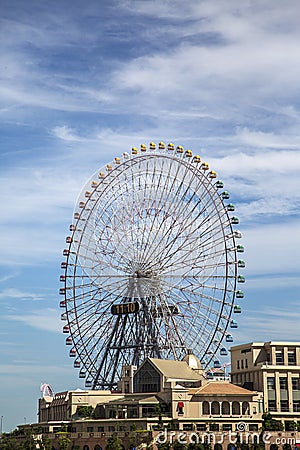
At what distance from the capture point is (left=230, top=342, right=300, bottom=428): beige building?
15062 centimetres

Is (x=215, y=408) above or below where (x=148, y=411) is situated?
above

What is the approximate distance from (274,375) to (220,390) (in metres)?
11.6

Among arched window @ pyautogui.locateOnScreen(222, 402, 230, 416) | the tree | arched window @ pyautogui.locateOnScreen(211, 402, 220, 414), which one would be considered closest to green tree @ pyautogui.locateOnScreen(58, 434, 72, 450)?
arched window @ pyautogui.locateOnScreen(211, 402, 220, 414)

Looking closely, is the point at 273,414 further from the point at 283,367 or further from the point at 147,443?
the point at 147,443

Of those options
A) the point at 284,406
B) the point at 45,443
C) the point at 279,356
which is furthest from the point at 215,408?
the point at 45,443

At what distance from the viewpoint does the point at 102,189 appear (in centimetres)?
15938

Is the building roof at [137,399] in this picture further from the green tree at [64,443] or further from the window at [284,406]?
the window at [284,406]

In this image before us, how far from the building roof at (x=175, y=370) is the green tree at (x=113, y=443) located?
14.4m

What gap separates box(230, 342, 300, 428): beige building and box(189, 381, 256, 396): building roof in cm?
468

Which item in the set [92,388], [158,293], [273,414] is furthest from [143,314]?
[273,414]

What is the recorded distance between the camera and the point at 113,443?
5310 inches

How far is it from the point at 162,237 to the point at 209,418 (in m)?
30.9

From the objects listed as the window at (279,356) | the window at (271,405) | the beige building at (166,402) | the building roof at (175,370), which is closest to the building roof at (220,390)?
the beige building at (166,402)

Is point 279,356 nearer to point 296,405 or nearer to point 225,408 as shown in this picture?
point 296,405
